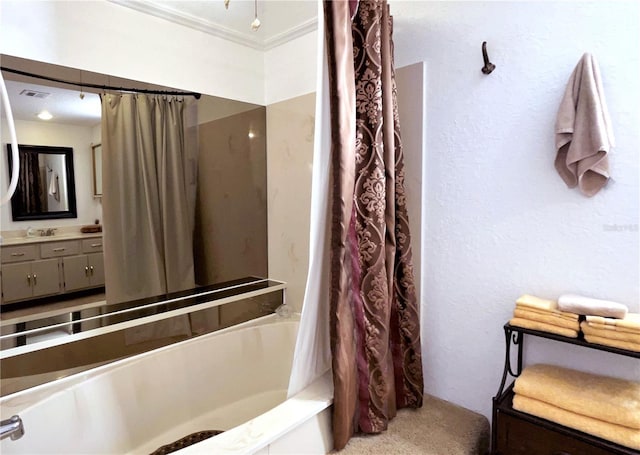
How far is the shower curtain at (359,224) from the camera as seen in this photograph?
50.1 inches

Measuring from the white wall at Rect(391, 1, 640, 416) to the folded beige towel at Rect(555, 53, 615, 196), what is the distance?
0.04 m

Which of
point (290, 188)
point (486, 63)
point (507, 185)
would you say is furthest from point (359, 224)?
point (290, 188)

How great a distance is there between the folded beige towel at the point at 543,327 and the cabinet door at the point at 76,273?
1880 millimetres

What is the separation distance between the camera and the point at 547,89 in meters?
1.32

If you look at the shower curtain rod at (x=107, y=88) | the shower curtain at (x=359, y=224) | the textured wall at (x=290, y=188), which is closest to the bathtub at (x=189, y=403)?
the shower curtain at (x=359, y=224)

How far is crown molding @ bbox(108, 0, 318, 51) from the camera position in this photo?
1870mm

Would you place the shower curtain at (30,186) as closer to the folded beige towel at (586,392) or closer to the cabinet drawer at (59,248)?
the cabinet drawer at (59,248)

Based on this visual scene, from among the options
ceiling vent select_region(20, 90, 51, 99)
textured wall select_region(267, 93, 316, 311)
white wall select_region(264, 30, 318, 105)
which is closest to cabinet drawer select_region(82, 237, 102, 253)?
ceiling vent select_region(20, 90, 51, 99)

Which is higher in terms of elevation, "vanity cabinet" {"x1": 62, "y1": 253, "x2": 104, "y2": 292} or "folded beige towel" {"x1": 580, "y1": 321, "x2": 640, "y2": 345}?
"vanity cabinet" {"x1": 62, "y1": 253, "x2": 104, "y2": 292}

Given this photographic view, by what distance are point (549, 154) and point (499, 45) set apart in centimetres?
47

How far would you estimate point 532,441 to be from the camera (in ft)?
3.92

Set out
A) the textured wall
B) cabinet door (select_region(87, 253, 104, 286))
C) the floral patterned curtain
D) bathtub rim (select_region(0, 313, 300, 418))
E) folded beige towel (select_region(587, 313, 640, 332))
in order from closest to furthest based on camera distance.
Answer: folded beige towel (select_region(587, 313, 640, 332)) → the floral patterned curtain → bathtub rim (select_region(0, 313, 300, 418)) → cabinet door (select_region(87, 253, 104, 286)) → the textured wall

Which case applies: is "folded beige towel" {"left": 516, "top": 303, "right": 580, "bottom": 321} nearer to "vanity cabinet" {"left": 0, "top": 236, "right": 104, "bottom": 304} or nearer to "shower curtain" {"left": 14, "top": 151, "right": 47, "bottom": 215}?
"vanity cabinet" {"left": 0, "top": 236, "right": 104, "bottom": 304}

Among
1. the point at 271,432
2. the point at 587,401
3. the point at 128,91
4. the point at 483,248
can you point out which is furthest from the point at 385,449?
the point at 128,91
